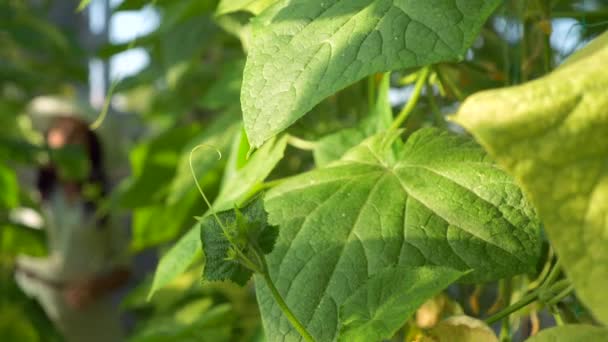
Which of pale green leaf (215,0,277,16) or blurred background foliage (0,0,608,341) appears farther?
blurred background foliage (0,0,608,341)

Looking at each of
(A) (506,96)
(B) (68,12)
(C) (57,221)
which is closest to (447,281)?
(A) (506,96)

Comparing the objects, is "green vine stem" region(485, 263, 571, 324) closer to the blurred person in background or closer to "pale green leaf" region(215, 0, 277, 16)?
"pale green leaf" region(215, 0, 277, 16)

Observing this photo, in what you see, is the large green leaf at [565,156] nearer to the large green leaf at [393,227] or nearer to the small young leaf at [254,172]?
the large green leaf at [393,227]

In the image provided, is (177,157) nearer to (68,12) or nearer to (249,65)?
(249,65)

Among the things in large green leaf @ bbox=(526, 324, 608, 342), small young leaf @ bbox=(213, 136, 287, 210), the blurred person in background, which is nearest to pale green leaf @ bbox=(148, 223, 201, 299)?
small young leaf @ bbox=(213, 136, 287, 210)

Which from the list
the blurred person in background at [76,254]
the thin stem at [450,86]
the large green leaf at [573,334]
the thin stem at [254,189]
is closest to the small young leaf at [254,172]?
the thin stem at [254,189]

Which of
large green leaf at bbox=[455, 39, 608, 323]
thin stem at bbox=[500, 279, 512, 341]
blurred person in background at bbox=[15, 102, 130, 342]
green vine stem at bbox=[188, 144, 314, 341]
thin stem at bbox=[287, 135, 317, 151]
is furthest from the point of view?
blurred person in background at bbox=[15, 102, 130, 342]

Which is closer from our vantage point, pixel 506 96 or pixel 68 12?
pixel 506 96
